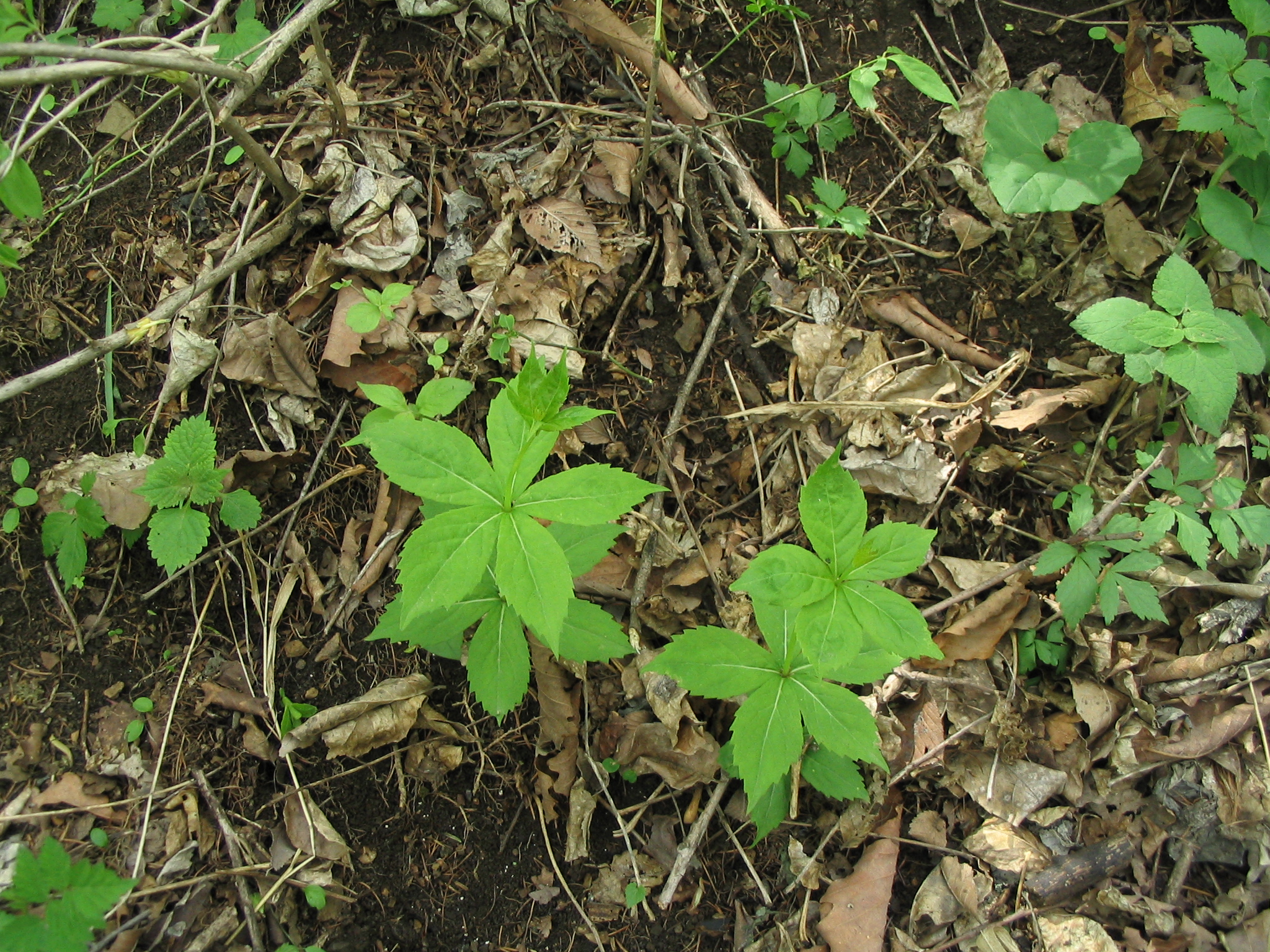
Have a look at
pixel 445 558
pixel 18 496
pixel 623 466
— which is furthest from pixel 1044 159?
pixel 18 496

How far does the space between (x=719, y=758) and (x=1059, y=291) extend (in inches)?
93.1

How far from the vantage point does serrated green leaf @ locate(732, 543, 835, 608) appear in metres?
1.94

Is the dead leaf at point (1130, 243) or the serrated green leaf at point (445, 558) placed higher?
the serrated green leaf at point (445, 558)

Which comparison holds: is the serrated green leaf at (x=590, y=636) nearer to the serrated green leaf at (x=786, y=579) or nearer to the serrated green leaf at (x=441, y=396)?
the serrated green leaf at (x=786, y=579)

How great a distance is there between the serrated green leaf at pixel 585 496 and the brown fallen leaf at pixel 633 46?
196cm

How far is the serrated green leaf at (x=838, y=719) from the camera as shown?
2.14m

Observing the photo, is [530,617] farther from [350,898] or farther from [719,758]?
[350,898]

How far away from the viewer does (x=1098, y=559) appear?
271cm

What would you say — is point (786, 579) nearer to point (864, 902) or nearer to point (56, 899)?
point (864, 902)

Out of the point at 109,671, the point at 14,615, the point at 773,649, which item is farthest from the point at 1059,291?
the point at 14,615

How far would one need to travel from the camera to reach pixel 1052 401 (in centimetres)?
288

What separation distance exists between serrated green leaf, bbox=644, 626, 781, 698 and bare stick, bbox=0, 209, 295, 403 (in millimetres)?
2137

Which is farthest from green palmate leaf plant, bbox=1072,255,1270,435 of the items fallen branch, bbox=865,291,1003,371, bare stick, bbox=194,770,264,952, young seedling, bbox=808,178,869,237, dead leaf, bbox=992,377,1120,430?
bare stick, bbox=194,770,264,952

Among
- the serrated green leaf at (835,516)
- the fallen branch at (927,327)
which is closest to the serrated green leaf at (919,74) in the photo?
the fallen branch at (927,327)
